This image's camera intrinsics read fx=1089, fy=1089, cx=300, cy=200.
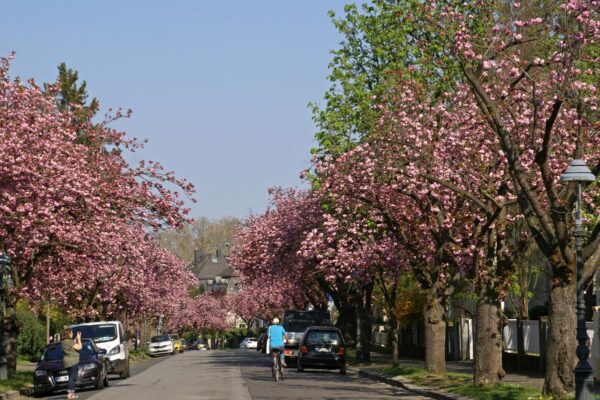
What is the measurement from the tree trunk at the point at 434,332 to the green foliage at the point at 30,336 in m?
31.2

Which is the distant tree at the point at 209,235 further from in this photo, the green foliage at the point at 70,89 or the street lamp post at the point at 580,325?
the street lamp post at the point at 580,325

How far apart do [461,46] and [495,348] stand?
32.2 feet

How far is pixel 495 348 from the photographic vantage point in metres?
26.6

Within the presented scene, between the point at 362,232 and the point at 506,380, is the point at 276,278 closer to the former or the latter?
the point at 362,232

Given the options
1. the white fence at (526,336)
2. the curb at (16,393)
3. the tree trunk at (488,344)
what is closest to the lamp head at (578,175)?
the tree trunk at (488,344)

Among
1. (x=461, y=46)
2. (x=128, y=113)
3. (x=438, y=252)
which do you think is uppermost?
(x=128, y=113)

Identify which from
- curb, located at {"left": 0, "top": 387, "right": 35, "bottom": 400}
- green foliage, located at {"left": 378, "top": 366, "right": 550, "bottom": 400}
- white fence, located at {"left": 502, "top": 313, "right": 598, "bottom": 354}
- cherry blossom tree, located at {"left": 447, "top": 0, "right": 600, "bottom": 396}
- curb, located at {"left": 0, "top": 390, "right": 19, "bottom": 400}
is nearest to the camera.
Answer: cherry blossom tree, located at {"left": 447, "top": 0, "right": 600, "bottom": 396}

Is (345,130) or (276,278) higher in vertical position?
(345,130)

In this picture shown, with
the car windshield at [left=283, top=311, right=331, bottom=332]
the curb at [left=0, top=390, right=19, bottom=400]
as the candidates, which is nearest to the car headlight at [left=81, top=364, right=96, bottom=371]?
the curb at [left=0, top=390, right=19, bottom=400]

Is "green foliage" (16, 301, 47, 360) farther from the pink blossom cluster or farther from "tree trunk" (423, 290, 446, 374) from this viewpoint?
"tree trunk" (423, 290, 446, 374)

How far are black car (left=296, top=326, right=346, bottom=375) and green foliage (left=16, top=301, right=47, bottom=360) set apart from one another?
→ 74.6ft

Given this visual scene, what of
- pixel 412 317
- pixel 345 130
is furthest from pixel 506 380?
pixel 412 317

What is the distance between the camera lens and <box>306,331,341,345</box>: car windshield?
1574 inches

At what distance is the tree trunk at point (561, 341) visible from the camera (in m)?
20.2
